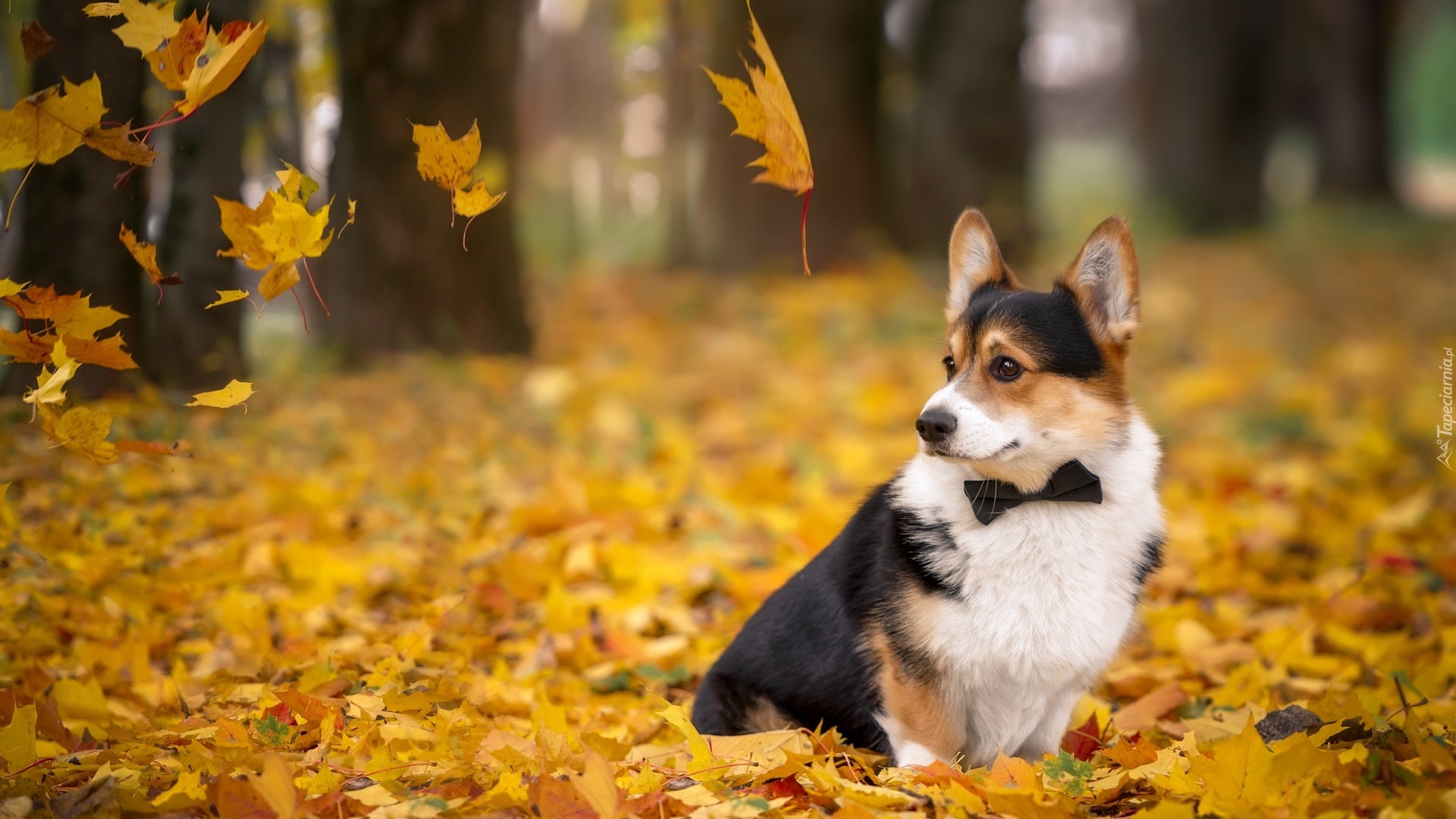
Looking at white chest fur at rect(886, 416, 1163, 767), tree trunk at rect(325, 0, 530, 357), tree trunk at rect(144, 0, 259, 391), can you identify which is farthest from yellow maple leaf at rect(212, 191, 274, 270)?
tree trunk at rect(325, 0, 530, 357)

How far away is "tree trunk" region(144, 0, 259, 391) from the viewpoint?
17.9 ft

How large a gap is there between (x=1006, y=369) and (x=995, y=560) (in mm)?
524

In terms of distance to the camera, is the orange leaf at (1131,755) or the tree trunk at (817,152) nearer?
the orange leaf at (1131,755)

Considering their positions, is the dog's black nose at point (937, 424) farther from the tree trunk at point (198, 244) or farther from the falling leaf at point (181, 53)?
the tree trunk at point (198, 244)

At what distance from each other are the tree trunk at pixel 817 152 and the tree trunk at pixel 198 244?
22.4 ft

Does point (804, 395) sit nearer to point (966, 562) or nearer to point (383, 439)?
point (383, 439)

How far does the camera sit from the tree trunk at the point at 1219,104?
18.4 m

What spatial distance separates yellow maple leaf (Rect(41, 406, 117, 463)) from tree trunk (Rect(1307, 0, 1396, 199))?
22.3 metres

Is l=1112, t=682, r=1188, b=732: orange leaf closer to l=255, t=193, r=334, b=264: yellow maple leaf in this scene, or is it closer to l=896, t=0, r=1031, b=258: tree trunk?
l=255, t=193, r=334, b=264: yellow maple leaf

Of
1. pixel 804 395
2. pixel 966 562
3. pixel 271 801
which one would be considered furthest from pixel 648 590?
pixel 804 395

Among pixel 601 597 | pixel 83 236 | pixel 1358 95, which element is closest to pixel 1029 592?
pixel 601 597

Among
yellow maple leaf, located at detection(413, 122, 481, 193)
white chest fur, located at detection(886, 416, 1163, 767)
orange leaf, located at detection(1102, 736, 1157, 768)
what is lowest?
orange leaf, located at detection(1102, 736, 1157, 768)

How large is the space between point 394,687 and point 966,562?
1.65 m

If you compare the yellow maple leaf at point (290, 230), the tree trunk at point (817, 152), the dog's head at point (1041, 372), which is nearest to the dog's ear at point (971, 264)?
the dog's head at point (1041, 372)
